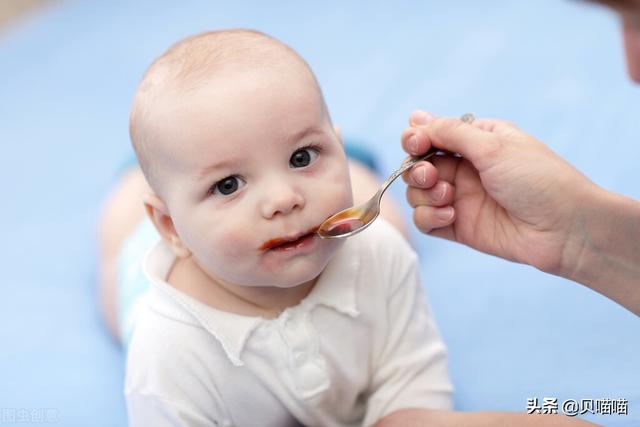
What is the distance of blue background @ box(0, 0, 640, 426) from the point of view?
1.22 m

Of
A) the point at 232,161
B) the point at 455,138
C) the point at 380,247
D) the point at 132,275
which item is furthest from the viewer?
the point at 132,275

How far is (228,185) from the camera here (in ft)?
2.93

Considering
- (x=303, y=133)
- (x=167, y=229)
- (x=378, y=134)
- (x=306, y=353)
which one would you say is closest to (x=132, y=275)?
(x=167, y=229)

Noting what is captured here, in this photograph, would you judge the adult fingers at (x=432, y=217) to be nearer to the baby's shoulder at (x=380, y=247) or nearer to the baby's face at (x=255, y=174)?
the baby's shoulder at (x=380, y=247)

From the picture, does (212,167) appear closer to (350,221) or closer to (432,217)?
(350,221)

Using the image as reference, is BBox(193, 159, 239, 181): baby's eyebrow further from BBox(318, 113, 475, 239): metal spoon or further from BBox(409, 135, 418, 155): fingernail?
BBox(409, 135, 418, 155): fingernail

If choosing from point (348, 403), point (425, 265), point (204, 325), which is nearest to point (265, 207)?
point (204, 325)

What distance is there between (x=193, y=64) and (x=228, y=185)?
0.14 m

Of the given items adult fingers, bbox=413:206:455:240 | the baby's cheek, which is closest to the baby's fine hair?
the baby's cheek

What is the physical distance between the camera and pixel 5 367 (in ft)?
4.34

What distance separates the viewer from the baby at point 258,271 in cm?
87

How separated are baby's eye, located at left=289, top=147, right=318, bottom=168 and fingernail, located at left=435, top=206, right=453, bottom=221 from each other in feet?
0.69

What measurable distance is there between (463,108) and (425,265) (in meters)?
0.43

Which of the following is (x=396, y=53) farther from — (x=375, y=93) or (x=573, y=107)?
(x=573, y=107)
